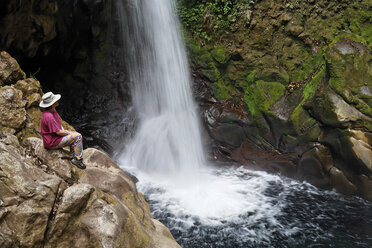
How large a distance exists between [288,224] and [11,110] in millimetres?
7192

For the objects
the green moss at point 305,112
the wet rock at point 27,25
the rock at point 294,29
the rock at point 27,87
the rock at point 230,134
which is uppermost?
the wet rock at point 27,25

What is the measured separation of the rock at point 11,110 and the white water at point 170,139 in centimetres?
446

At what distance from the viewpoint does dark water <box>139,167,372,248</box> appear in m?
6.52

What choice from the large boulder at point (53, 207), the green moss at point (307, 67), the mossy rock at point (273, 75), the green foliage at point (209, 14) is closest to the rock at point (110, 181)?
the large boulder at point (53, 207)

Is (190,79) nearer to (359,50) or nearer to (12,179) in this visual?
(359,50)

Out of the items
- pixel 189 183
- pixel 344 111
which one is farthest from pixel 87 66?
pixel 344 111

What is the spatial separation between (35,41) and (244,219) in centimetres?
873

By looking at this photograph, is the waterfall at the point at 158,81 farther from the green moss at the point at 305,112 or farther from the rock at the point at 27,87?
the rock at the point at 27,87

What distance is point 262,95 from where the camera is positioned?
405 inches

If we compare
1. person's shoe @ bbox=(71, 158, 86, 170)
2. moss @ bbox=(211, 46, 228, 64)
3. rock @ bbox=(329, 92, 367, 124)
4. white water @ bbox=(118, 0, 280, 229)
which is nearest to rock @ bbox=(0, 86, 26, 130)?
person's shoe @ bbox=(71, 158, 86, 170)

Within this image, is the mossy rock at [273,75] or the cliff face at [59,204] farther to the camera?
the mossy rock at [273,75]

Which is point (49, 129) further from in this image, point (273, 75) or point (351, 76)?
point (351, 76)

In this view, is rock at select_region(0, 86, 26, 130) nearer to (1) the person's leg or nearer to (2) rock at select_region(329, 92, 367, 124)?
(1) the person's leg

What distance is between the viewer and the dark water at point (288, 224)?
257 inches
